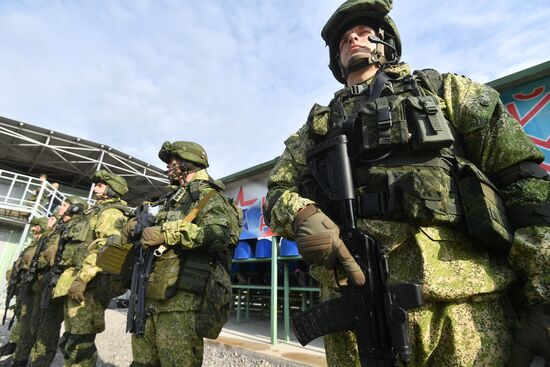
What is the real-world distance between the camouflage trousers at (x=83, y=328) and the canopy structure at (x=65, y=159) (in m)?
11.4

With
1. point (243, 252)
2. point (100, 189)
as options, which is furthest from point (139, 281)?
point (243, 252)

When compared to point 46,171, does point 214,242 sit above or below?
below

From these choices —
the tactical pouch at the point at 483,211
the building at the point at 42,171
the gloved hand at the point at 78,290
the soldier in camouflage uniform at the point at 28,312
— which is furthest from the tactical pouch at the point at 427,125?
the building at the point at 42,171

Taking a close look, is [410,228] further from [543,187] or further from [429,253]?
[543,187]

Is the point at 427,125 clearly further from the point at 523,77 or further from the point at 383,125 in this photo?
the point at 523,77

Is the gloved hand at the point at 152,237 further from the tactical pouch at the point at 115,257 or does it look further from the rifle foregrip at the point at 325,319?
the rifle foregrip at the point at 325,319

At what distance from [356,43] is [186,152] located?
2.23 meters

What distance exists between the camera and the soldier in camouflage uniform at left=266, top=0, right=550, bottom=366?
39.4 inches

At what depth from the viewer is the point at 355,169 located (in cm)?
135

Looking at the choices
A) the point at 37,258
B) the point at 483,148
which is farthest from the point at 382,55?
the point at 37,258

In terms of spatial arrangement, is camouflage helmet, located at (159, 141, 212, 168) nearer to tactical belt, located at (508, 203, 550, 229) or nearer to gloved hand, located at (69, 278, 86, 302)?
gloved hand, located at (69, 278, 86, 302)

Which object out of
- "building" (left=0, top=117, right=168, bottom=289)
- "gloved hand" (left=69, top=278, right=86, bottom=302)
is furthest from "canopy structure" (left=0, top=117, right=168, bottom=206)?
"gloved hand" (left=69, top=278, right=86, bottom=302)

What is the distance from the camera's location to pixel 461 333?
0.98m

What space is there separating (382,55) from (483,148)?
0.74 m
